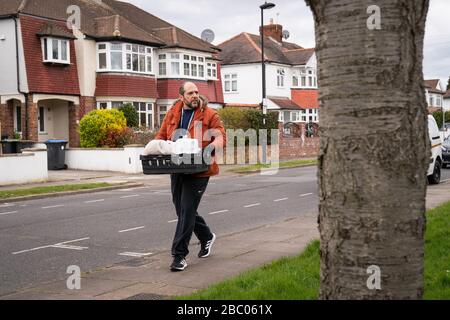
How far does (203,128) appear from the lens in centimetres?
639

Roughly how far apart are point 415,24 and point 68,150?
24930 mm

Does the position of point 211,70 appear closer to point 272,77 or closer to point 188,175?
point 272,77

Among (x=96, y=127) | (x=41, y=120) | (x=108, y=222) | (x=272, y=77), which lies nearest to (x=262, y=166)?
(x=96, y=127)

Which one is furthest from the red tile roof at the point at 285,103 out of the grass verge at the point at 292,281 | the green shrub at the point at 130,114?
the grass verge at the point at 292,281

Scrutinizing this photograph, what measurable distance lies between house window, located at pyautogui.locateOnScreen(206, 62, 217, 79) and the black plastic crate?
116 feet

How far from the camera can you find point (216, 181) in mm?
21516

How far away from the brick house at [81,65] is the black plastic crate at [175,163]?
24847 mm

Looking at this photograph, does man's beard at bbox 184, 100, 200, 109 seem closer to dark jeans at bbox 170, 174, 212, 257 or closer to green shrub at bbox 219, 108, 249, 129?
dark jeans at bbox 170, 174, 212, 257

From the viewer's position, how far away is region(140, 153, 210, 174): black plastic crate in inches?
239

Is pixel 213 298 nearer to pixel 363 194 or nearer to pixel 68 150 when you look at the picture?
pixel 363 194

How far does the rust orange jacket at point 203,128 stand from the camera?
632 centimetres

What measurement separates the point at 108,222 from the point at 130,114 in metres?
22.0

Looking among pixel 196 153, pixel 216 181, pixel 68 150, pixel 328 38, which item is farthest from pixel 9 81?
pixel 328 38

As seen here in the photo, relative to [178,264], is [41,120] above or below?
above
